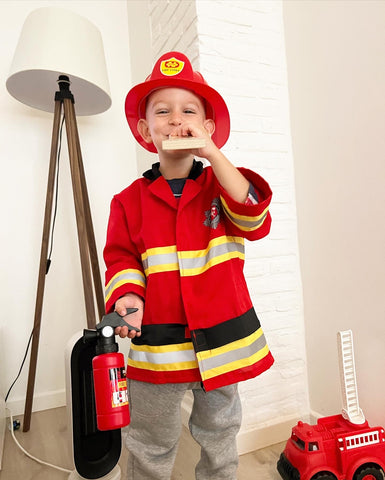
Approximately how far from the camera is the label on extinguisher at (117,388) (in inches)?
28.4

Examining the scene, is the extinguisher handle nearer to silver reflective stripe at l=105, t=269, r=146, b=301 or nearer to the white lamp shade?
silver reflective stripe at l=105, t=269, r=146, b=301

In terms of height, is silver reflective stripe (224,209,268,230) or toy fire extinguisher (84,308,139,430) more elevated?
silver reflective stripe (224,209,268,230)

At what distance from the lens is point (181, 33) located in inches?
56.8

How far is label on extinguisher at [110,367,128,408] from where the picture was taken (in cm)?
72

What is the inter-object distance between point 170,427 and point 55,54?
1257 mm

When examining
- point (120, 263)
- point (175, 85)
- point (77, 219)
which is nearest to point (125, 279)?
point (120, 263)

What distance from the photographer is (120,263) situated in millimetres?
893

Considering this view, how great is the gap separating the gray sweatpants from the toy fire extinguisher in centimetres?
14

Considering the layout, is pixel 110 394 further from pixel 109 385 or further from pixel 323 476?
pixel 323 476

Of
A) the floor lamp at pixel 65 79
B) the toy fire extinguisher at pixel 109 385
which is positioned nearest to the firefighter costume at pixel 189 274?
the toy fire extinguisher at pixel 109 385

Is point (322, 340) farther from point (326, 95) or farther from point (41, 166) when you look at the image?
point (41, 166)

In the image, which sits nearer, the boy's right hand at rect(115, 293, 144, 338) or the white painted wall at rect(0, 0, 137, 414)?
the boy's right hand at rect(115, 293, 144, 338)

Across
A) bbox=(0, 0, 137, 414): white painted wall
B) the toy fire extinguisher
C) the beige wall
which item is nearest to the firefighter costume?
the toy fire extinguisher

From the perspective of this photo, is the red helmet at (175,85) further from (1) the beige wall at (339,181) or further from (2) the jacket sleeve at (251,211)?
(1) the beige wall at (339,181)
